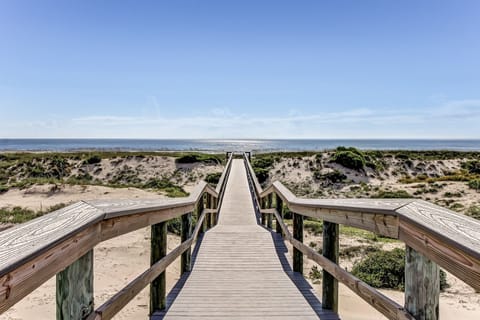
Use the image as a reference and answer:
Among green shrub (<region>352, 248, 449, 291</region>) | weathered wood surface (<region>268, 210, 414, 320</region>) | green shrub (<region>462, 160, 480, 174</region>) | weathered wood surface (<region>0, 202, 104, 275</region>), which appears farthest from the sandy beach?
weathered wood surface (<region>0, 202, 104, 275</region>)

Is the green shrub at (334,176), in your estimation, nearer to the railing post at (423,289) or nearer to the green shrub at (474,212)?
the green shrub at (474,212)

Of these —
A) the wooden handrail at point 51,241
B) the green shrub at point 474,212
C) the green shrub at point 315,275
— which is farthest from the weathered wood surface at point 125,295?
the green shrub at point 474,212

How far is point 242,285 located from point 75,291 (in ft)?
8.28

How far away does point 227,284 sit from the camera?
155 inches

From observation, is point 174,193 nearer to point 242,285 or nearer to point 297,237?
point 297,237

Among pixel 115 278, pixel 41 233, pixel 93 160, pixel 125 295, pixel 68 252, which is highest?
pixel 41 233

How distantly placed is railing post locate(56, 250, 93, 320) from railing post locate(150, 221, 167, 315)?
1.36m

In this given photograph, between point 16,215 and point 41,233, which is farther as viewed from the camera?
point 16,215

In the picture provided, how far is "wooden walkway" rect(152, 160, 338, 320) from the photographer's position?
10.4 feet

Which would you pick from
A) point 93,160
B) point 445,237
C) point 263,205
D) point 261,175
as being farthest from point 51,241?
point 93,160

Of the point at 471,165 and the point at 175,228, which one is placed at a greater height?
the point at 471,165

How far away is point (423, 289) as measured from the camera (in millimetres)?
1607

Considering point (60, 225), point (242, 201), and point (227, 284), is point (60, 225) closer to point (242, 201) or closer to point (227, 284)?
point (227, 284)

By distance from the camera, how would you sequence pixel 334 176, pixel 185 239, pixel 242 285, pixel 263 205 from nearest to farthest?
pixel 242 285 → pixel 185 239 → pixel 263 205 → pixel 334 176
